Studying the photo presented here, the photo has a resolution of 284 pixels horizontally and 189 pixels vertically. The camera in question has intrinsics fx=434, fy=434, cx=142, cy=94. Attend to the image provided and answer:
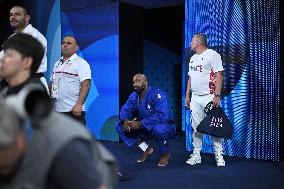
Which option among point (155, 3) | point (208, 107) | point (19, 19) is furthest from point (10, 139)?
point (155, 3)

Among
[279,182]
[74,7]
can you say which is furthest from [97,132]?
[279,182]

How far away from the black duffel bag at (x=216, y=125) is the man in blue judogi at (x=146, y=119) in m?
0.44

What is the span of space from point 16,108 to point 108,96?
6258 millimetres

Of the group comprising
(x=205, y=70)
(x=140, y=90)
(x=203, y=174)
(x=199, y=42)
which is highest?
(x=199, y=42)

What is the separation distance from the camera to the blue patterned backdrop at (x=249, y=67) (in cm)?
507

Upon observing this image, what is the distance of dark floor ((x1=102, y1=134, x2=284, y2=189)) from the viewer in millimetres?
3971

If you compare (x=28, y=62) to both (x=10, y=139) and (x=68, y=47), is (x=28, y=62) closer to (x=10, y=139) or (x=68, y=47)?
(x=10, y=139)

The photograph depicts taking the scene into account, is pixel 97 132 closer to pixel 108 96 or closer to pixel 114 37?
pixel 108 96

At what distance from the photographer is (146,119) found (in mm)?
4914

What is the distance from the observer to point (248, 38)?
5.27 meters

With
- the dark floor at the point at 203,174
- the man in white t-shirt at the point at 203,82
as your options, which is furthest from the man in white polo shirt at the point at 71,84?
the man in white t-shirt at the point at 203,82

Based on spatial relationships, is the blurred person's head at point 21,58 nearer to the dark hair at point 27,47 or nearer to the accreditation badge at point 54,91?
the dark hair at point 27,47

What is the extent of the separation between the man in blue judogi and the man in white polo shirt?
1.24m

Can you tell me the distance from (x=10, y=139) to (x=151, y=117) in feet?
13.4
